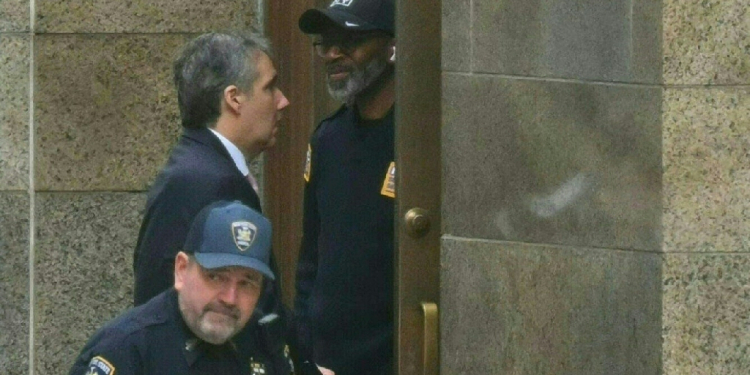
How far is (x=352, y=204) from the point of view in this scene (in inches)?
210

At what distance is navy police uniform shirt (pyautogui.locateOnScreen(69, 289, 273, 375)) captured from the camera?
13.2ft

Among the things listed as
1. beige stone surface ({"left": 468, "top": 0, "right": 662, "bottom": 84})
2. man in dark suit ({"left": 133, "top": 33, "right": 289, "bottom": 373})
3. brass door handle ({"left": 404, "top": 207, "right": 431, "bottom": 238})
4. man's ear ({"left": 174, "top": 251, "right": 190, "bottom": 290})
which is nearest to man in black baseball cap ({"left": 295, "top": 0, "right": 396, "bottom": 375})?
man in dark suit ({"left": 133, "top": 33, "right": 289, "bottom": 373})

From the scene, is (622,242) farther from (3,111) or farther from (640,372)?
(3,111)

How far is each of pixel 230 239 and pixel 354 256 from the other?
3.89 feet

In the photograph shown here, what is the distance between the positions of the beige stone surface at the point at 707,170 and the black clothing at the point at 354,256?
85cm

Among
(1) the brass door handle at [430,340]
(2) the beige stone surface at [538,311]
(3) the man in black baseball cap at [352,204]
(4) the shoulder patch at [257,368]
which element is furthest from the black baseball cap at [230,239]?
(3) the man in black baseball cap at [352,204]

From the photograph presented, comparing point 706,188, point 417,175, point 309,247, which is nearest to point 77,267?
point 309,247

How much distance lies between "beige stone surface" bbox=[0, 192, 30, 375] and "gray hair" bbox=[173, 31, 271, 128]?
163 cm

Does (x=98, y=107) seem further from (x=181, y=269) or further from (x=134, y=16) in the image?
(x=181, y=269)

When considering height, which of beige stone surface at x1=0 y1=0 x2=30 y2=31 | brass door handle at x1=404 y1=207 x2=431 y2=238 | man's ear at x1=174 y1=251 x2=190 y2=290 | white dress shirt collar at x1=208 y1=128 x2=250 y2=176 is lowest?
man's ear at x1=174 y1=251 x2=190 y2=290

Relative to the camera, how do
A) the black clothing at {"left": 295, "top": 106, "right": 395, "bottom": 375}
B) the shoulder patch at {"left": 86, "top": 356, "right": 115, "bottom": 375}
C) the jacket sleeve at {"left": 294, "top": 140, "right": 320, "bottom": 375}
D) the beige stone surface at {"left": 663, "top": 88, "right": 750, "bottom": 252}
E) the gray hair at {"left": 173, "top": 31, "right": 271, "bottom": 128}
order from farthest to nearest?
1. the jacket sleeve at {"left": 294, "top": 140, "right": 320, "bottom": 375}
2. the black clothing at {"left": 295, "top": 106, "right": 395, "bottom": 375}
3. the gray hair at {"left": 173, "top": 31, "right": 271, "bottom": 128}
4. the beige stone surface at {"left": 663, "top": 88, "right": 750, "bottom": 252}
5. the shoulder patch at {"left": 86, "top": 356, "right": 115, "bottom": 375}

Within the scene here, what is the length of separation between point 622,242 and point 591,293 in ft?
0.59

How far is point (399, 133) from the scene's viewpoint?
189 inches

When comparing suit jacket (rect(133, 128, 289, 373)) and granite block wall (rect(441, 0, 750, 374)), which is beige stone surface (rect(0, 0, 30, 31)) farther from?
granite block wall (rect(441, 0, 750, 374))
